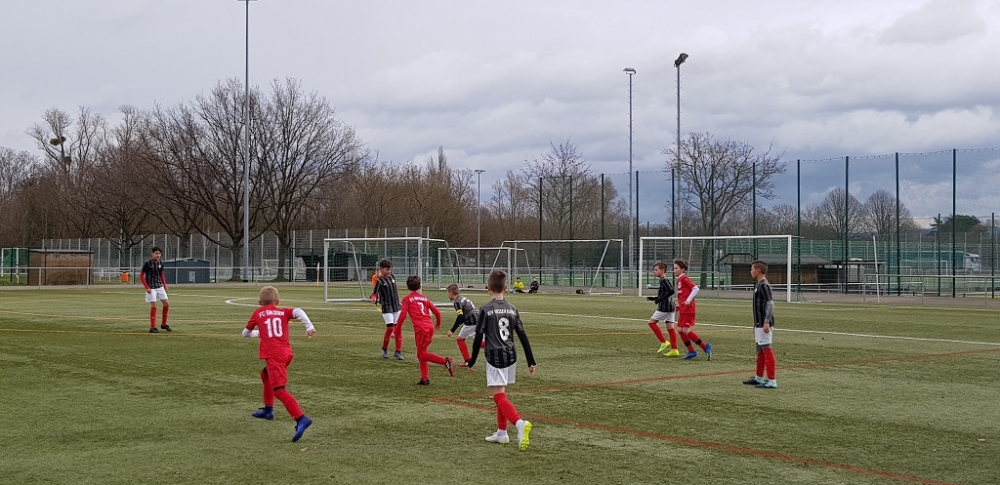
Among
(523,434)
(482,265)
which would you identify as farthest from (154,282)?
(482,265)

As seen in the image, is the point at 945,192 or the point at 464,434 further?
the point at 945,192

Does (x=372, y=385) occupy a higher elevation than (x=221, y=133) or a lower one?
lower

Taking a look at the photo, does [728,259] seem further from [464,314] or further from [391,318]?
[464,314]

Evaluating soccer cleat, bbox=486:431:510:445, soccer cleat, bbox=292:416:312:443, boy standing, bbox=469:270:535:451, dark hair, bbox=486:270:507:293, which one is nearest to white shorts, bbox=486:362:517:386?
boy standing, bbox=469:270:535:451

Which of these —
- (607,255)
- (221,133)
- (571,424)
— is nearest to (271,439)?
(571,424)

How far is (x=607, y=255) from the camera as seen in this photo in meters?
49.8

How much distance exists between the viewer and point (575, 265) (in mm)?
51688

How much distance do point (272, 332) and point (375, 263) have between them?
A: 3232 centimetres

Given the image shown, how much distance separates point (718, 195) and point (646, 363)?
37168 mm

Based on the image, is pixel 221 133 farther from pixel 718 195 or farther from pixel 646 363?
pixel 646 363

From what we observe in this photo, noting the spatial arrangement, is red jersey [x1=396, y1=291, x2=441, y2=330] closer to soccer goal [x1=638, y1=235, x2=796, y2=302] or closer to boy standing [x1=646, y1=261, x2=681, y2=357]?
boy standing [x1=646, y1=261, x2=681, y2=357]

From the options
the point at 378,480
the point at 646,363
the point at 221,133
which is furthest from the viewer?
the point at 221,133

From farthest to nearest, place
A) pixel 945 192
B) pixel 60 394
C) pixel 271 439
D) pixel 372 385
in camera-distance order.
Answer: pixel 945 192, pixel 372 385, pixel 60 394, pixel 271 439

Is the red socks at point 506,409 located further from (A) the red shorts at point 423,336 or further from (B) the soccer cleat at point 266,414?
(A) the red shorts at point 423,336
